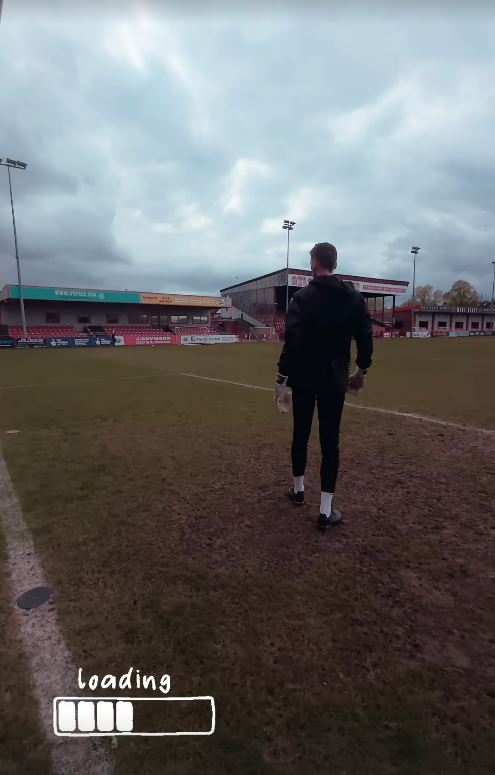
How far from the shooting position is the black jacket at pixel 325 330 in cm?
309

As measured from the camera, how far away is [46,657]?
2006 millimetres

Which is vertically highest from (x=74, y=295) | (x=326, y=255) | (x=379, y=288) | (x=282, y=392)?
(x=379, y=288)

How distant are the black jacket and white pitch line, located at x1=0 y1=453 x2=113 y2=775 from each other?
2.24 m

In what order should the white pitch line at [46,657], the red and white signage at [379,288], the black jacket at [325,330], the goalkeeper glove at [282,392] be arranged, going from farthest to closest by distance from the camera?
the red and white signage at [379,288] < the goalkeeper glove at [282,392] < the black jacket at [325,330] < the white pitch line at [46,657]

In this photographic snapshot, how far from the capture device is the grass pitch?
1.58m

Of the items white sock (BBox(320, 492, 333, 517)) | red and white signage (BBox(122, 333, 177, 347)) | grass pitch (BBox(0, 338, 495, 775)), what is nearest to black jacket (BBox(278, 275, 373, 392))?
white sock (BBox(320, 492, 333, 517))

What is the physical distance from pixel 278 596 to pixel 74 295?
50.6m

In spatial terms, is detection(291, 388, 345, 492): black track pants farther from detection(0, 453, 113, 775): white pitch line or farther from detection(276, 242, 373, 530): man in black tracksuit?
detection(0, 453, 113, 775): white pitch line

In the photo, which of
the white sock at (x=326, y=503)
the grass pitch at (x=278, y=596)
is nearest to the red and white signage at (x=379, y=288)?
the grass pitch at (x=278, y=596)

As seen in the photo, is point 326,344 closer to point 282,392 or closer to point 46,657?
point 282,392

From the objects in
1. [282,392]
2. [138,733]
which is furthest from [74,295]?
[138,733]

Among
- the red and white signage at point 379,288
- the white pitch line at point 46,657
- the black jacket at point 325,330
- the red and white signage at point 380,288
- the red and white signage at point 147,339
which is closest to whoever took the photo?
the white pitch line at point 46,657

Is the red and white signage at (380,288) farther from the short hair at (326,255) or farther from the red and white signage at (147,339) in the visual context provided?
the short hair at (326,255)

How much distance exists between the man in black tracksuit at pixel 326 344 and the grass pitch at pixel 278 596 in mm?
666
